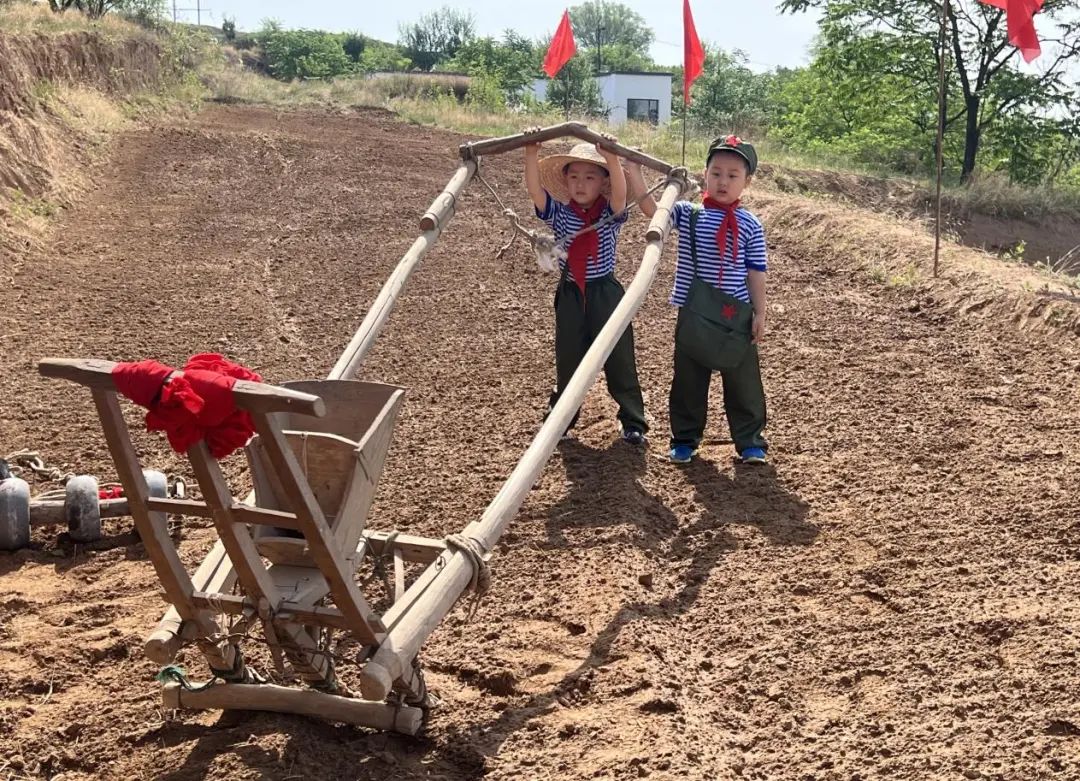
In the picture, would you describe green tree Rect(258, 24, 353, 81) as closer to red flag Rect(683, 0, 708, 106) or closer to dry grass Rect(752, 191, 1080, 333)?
red flag Rect(683, 0, 708, 106)

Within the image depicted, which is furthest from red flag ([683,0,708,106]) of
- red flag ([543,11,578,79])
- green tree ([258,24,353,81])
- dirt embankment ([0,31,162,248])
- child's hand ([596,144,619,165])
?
green tree ([258,24,353,81])

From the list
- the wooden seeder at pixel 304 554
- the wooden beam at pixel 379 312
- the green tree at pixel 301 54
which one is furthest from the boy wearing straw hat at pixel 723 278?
the green tree at pixel 301 54

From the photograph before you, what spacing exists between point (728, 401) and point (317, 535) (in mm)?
3272

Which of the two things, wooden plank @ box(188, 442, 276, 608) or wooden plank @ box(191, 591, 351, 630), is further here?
wooden plank @ box(191, 591, 351, 630)

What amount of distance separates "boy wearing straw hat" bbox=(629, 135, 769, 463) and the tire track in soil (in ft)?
1.82

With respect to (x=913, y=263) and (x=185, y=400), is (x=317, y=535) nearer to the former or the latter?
(x=185, y=400)

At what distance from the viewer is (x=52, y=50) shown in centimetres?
1770

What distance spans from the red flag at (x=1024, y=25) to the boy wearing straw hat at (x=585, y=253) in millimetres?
4177

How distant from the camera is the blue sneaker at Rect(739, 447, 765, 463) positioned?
543cm

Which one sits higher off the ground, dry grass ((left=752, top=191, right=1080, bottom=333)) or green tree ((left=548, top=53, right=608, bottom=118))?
green tree ((left=548, top=53, right=608, bottom=118))

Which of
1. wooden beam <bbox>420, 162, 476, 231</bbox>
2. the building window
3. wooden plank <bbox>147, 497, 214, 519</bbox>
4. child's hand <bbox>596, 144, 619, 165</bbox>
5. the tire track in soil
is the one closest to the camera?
wooden plank <bbox>147, 497, 214, 519</bbox>

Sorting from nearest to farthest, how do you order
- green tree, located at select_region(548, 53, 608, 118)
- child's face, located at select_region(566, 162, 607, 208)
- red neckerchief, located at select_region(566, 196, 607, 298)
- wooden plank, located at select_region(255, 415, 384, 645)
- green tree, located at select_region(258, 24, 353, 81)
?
wooden plank, located at select_region(255, 415, 384, 645), child's face, located at select_region(566, 162, 607, 208), red neckerchief, located at select_region(566, 196, 607, 298), green tree, located at select_region(548, 53, 608, 118), green tree, located at select_region(258, 24, 353, 81)

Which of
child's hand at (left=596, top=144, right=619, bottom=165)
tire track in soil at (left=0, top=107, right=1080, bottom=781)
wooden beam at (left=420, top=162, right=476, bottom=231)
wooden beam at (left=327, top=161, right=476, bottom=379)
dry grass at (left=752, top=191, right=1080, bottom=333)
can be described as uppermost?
child's hand at (left=596, top=144, right=619, bottom=165)

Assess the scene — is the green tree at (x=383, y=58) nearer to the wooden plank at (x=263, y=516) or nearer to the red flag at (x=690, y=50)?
the red flag at (x=690, y=50)
